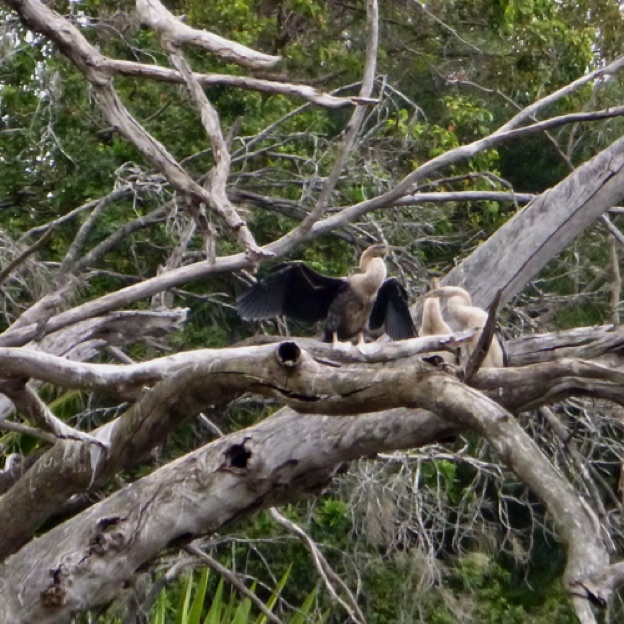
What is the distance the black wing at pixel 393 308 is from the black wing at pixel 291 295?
22 cm

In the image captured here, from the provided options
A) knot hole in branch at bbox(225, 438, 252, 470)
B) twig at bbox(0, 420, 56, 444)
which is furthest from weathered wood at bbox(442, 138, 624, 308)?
twig at bbox(0, 420, 56, 444)

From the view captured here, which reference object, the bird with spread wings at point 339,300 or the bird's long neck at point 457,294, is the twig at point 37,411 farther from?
the bird's long neck at point 457,294

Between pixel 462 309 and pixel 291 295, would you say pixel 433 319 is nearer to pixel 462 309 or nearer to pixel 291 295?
pixel 462 309

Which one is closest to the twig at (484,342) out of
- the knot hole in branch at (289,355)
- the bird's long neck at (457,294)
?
the knot hole in branch at (289,355)

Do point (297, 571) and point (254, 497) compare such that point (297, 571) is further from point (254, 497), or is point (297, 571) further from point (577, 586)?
point (577, 586)

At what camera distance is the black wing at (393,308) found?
4906mm

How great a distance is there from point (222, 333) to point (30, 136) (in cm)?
134

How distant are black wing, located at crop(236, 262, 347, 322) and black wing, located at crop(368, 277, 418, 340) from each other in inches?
8.5

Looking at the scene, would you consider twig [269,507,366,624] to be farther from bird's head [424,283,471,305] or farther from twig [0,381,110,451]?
twig [0,381,110,451]

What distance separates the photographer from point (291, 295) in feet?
16.4

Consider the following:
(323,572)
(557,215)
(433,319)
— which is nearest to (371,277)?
(433,319)

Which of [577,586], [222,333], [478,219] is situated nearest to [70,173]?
[222,333]

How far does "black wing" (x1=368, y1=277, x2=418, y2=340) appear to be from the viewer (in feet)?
16.1

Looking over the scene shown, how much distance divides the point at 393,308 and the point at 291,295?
1.29 ft
